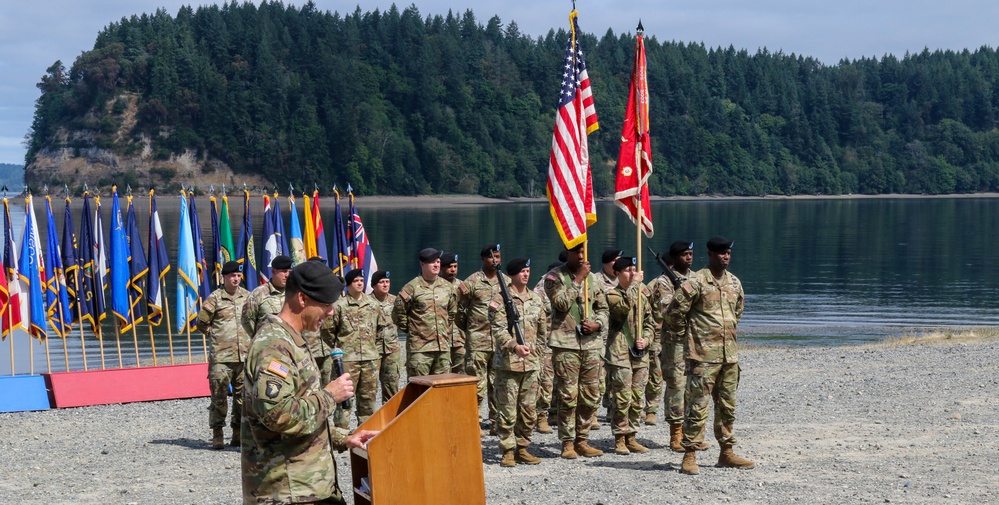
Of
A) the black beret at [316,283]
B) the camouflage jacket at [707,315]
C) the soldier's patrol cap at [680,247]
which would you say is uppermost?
the black beret at [316,283]

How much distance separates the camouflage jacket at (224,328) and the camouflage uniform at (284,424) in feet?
22.0

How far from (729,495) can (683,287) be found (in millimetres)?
1840

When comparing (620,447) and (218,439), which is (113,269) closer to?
(218,439)

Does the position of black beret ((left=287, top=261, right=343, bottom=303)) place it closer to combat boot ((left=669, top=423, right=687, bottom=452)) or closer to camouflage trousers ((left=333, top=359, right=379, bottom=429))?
camouflage trousers ((left=333, top=359, right=379, bottom=429))

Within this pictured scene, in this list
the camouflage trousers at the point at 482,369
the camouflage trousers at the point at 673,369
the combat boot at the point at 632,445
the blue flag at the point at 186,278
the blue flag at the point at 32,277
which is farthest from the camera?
the blue flag at the point at 186,278

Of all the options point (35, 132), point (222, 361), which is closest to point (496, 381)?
point (222, 361)

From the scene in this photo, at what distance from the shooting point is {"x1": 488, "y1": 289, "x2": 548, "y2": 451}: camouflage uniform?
422 inches

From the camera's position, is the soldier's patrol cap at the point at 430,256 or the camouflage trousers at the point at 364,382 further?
the soldier's patrol cap at the point at 430,256

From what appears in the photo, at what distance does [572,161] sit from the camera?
1210cm

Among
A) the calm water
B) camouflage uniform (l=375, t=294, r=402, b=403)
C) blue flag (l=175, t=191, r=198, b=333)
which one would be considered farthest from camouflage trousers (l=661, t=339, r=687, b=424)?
the calm water

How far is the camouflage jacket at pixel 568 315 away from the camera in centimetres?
1108

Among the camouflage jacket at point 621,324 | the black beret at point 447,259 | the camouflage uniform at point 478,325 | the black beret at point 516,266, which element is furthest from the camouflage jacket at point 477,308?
the black beret at point 516,266

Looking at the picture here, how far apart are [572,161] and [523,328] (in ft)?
6.75

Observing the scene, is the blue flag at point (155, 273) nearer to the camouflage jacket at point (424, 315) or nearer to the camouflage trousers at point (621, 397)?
the camouflage jacket at point (424, 315)
